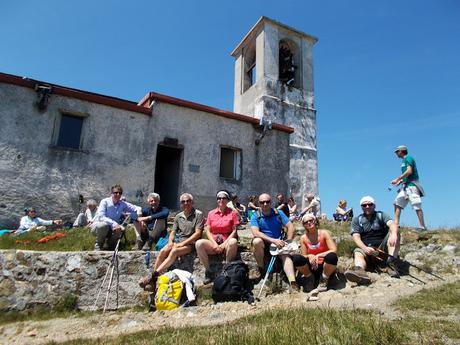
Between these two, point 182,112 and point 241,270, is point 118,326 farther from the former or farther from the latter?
point 182,112

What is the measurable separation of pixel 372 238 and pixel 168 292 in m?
3.67

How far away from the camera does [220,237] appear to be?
19.4 ft

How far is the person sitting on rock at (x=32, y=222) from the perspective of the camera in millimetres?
8552

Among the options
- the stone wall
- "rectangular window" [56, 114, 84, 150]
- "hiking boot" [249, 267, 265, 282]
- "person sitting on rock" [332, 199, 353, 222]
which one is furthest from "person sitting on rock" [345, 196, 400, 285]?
"rectangular window" [56, 114, 84, 150]

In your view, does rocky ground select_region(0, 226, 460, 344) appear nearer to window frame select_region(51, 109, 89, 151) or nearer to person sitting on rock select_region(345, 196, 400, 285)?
person sitting on rock select_region(345, 196, 400, 285)

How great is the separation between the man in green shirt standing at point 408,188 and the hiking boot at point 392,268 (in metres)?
1.51

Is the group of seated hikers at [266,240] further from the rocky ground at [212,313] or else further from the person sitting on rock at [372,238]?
the rocky ground at [212,313]

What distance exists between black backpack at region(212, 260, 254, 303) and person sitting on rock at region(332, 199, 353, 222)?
24.0 feet

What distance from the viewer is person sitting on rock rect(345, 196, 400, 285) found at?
18.1 feet

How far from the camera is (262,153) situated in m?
13.5

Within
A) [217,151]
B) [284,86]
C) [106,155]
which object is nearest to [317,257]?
[217,151]

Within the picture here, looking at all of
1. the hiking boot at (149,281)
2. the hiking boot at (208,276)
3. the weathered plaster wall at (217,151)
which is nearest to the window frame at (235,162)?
the weathered plaster wall at (217,151)

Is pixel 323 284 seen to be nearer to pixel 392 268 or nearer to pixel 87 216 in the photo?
pixel 392 268

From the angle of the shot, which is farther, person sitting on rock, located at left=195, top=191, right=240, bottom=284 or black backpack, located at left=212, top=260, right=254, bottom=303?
person sitting on rock, located at left=195, top=191, right=240, bottom=284
